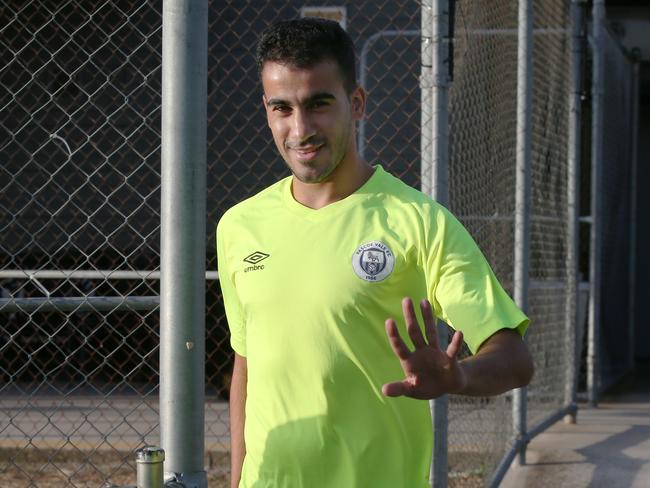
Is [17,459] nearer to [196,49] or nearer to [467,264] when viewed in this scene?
[196,49]

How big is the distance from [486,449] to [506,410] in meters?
0.31

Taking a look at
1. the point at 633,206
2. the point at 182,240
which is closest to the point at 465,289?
the point at 182,240

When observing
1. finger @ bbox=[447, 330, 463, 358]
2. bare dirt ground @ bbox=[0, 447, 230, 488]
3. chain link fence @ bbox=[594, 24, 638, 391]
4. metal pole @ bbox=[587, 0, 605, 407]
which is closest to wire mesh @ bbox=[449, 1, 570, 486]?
metal pole @ bbox=[587, 0, 605, 407]

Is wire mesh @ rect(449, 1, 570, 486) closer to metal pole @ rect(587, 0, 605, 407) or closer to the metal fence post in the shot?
metal pole @ rect(587, 0, 605, 407)

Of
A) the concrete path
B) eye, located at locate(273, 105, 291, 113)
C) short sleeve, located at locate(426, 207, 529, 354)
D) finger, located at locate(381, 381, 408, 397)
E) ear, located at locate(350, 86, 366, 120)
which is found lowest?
the concrete path

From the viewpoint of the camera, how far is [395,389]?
6.45 feet

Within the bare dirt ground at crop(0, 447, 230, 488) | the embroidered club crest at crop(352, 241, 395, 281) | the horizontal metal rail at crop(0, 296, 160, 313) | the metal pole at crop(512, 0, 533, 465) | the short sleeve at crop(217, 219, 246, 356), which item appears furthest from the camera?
the bare dirt ground at crop(0, 447, 230, 488)

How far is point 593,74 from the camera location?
873 centimetres

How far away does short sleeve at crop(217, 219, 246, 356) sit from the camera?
2.79 meters

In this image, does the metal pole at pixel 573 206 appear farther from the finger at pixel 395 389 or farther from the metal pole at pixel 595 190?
the finger at pixel 395 389

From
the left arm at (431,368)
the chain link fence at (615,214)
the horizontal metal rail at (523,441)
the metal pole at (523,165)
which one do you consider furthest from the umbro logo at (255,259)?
the chain link fence at (615,214)

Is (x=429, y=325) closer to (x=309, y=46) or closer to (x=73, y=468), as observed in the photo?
(x=309, y=46)

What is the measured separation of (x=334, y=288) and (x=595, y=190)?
662 centimetres

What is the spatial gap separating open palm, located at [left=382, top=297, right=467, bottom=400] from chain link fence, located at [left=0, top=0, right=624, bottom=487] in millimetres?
1794
